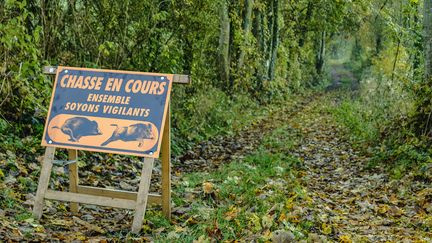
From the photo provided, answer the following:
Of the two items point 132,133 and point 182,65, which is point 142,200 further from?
point 182,65

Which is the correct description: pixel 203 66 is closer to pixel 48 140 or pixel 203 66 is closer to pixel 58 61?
pixel 58 61

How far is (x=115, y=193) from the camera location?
6.21m

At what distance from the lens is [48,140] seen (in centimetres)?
579

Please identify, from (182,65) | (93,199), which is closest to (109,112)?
(93,199)

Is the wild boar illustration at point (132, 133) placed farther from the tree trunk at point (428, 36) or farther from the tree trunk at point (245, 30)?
the tree trunk at point (245, 30)

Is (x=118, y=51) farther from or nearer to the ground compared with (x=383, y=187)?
farther from the ground

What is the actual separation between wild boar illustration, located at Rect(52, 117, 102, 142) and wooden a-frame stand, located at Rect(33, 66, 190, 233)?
0.89 feet

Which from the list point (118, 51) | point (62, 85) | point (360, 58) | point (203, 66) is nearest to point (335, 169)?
point (118, 51)

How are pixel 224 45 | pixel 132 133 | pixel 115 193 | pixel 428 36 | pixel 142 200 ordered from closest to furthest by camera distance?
pixel 142 200
pixel 132 133
pixel 115 193
pixel 428 36
pixel 224 45

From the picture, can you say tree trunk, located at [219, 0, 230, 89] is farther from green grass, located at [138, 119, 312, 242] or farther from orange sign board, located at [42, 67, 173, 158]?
orange sign board, located at [42, 67, 173, 158]

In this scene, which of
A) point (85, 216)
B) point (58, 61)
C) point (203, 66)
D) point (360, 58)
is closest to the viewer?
point (85, 216)

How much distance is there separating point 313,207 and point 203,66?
9.51 metres

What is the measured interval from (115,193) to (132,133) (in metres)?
0.99

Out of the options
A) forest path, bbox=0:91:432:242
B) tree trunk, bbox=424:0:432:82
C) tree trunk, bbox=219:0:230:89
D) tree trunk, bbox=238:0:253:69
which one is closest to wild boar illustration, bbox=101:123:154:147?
forest path, bbox=0:91:432:242
